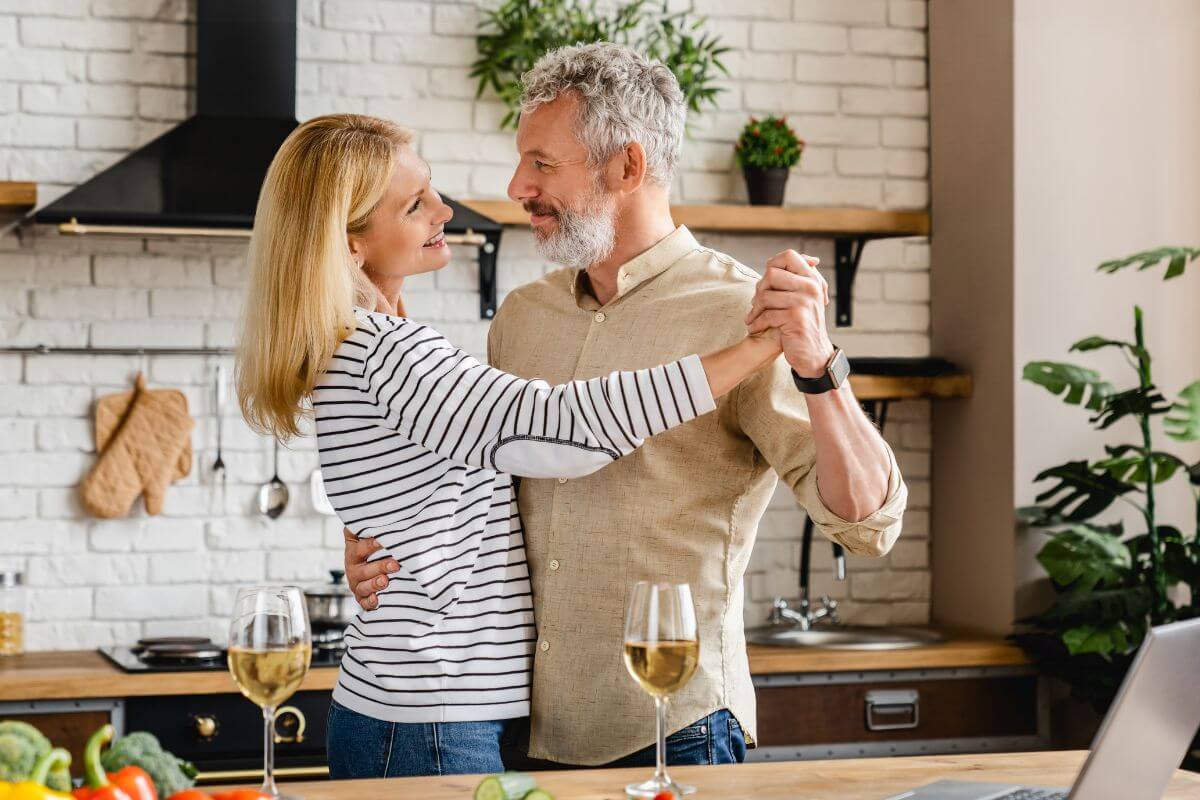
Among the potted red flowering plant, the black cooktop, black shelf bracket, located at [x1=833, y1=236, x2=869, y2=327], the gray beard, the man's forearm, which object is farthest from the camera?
black shelf bracket, located at [x1=833, y1=236, x2=869, y2=327]

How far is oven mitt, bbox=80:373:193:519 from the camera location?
3.30 m

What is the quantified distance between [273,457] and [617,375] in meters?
1.96

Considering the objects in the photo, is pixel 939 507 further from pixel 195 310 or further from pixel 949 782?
pixel 949 782

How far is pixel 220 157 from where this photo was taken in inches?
124

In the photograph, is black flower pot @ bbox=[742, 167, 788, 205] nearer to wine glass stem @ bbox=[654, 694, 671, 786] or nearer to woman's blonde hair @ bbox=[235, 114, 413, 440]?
woman's blonde hair @ bbox=[235, 114, 413, 440]

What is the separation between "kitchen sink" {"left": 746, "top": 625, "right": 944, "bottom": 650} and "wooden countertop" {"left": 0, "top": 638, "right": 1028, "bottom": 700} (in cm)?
6

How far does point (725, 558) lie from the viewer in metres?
1.95

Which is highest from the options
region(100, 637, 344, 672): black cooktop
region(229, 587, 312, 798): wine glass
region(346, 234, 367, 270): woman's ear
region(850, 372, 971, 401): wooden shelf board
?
region(346, 234, 367, 270): woman's ear

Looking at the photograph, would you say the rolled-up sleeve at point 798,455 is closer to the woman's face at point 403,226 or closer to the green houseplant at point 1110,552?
the woman's face at point 403,226

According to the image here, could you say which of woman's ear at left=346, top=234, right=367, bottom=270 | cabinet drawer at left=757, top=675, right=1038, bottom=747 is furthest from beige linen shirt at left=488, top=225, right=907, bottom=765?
cabinet drawer at left=757, top=675, right=1038, bottom=747

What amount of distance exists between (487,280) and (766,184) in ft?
2.44

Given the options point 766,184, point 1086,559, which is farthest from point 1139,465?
point 766,184

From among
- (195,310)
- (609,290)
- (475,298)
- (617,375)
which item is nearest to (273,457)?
(195,310)

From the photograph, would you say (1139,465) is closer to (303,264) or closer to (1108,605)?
(1108,605)
